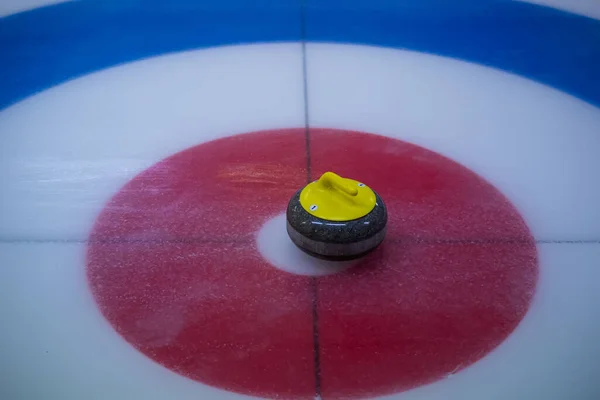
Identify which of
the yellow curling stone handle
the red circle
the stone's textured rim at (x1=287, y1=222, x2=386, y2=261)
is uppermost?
the yellow curling stone handle

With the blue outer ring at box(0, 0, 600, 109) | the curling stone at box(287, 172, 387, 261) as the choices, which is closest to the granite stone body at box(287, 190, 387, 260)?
the curling stone at box(287, 172, 387, 261)

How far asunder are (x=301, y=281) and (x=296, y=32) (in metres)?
2.27

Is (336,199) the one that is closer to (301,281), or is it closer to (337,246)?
(337,246)

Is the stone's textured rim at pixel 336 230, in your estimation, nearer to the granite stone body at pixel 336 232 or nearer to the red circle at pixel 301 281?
the granite stone body at pixel 336 232

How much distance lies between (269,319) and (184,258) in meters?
0.38

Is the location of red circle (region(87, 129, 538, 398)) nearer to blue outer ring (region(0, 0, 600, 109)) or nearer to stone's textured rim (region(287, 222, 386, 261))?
stone's textured rim (region(287, 222, 386, 261))

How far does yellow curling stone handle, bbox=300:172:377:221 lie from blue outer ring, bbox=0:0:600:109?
1.69m

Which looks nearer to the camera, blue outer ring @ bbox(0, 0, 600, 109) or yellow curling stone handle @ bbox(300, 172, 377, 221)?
yellow curling stone handle @ bbox(300, 172, 377, 221)

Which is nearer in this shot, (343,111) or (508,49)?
(343,111)

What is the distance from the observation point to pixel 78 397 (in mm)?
1376

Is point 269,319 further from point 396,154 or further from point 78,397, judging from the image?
point 396,154

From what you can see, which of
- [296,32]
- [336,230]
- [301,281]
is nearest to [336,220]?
[336,230]

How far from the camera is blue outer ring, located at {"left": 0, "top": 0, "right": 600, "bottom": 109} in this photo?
10.2ft

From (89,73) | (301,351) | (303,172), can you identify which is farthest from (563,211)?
(89,73)
